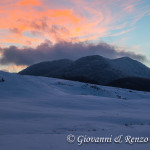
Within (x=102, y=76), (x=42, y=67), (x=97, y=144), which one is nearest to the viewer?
(x=97, y=144)

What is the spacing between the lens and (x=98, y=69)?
112 meters

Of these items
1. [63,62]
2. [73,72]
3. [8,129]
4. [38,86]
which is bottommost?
[8,129]

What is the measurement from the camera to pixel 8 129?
7.16 m

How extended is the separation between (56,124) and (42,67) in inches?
5882

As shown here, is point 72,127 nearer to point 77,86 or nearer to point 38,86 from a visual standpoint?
point 38,86

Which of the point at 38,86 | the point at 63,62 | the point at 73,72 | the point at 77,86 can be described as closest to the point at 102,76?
the point at 73,72

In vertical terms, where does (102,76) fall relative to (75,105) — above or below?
above

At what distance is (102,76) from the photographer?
102 metres

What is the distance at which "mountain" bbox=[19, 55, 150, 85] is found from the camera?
338ft

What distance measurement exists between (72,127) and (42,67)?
5897 inches

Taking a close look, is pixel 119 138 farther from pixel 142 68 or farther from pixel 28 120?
pixel 142 68

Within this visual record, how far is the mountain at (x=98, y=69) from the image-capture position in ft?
338

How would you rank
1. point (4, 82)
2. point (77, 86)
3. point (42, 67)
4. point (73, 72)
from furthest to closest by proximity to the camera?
1. point (42, 67)
2. point (73, 72)
3. point (77, 86)
4. point (4, 82)

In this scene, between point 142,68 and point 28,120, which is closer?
point 28,120
